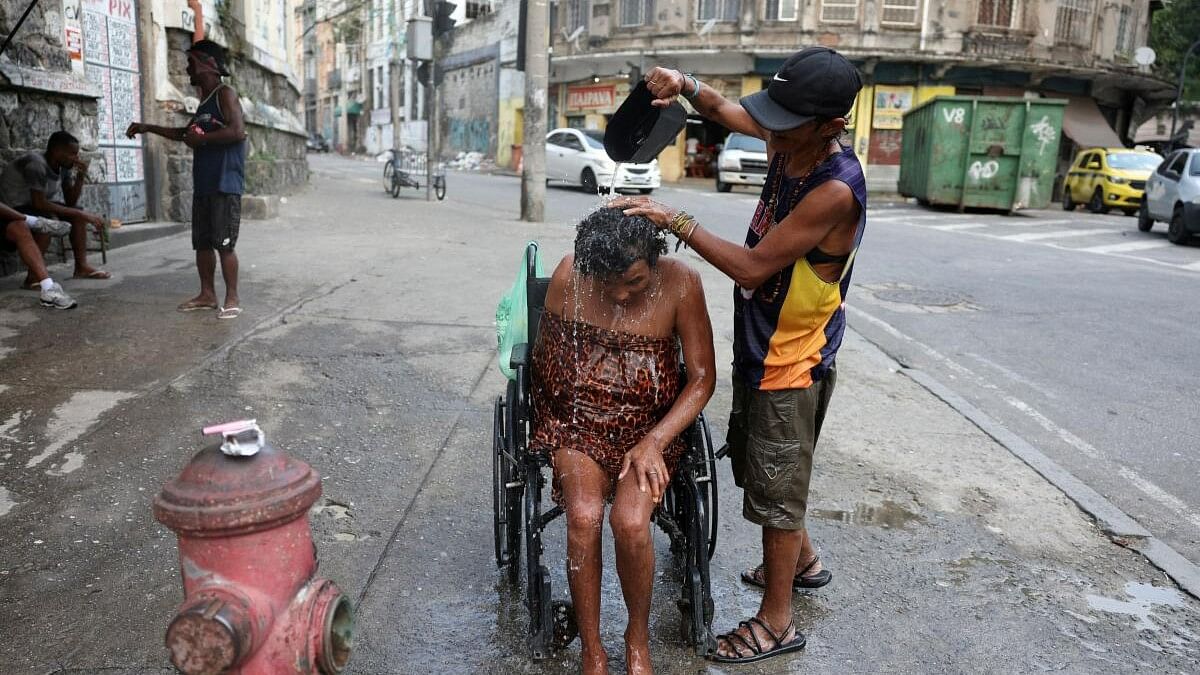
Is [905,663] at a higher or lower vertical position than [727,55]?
lower

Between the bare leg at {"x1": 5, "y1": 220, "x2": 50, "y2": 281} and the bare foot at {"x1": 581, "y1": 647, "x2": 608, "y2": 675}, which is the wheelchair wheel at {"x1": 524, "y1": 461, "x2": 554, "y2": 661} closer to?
the bare foot at {"x1": 581, "y1": 647, "x2": 608, "y2": 675}

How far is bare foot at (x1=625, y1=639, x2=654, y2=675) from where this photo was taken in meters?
2.33

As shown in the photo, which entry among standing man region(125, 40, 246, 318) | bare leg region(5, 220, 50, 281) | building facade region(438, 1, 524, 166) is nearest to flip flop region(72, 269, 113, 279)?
bare leg region(5, 220, 50, 281)

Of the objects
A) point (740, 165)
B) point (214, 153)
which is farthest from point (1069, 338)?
point (740, 165)

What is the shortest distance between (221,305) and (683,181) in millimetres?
24373

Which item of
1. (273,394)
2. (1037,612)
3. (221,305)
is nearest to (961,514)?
(1037,612)

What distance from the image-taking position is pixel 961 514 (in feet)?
11.8

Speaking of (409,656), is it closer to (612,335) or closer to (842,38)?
(612,335)

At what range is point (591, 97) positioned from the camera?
3231cm

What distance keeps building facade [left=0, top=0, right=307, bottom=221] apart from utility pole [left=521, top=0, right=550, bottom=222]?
3.68 metres

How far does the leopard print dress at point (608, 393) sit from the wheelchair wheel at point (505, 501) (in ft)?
0.51

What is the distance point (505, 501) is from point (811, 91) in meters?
1.49

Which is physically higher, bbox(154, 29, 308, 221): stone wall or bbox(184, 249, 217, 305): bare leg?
bbox(154, 29, 308, 221): stone wall

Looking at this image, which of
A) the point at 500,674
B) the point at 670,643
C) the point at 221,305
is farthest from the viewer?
the point at 221,305
